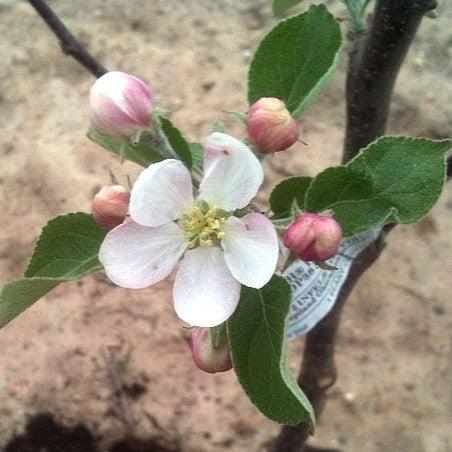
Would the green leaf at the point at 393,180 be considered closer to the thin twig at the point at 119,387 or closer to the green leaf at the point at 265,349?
the green leaf at the point at 265,349

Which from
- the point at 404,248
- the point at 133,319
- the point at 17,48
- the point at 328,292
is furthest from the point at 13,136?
the point at 328,292

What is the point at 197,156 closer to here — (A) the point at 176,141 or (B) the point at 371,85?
(A) the point at 176,141

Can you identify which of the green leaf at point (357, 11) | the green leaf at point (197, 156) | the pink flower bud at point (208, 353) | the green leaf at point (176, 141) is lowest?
the pink flower bud at point (208, 353)

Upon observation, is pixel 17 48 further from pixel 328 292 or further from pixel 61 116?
pixel 328 292

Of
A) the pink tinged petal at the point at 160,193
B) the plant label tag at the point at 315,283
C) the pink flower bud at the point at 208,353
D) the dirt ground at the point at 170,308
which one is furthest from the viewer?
the dirt ground at the point at 170,308

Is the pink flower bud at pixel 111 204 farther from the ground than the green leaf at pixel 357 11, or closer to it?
farther from the ground

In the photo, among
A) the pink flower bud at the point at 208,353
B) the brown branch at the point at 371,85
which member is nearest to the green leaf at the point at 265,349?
the pink flower bud at the point at 208,353

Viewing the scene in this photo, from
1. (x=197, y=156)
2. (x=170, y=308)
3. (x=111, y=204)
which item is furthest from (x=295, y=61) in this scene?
(x=170, y=308)
